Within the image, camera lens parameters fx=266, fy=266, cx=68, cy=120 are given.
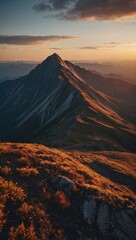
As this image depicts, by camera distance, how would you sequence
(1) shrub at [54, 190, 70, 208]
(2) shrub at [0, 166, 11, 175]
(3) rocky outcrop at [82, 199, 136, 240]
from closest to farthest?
(3) rocky outcrop at [82, 199, 136, 240]
(1) shrub at [54, 190, 70, 208]
(2) shrub at [0, 166, 11, 175]

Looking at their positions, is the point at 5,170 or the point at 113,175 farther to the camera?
the point at 113,175

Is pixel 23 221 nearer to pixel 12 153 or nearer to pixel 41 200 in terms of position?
pixel 41 200

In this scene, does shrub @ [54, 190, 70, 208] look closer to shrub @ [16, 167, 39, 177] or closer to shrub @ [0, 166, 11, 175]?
shrub @ [16, 167, 39, 177]

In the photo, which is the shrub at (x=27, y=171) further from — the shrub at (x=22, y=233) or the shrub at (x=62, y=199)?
the shrub at (x=22, y=233)

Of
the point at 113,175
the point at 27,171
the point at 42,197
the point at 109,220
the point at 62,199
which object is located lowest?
the point at 113,175

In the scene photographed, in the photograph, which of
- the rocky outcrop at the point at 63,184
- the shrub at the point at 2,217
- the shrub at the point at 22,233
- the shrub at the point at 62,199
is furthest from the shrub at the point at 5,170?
the shrub at the point at 22,233

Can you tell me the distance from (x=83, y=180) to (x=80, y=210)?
4592mm

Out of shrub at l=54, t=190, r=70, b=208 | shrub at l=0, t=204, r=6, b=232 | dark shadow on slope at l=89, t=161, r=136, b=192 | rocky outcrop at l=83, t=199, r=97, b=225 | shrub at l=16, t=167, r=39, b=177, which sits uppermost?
shrub at l=16, t=167, r=39, b=177

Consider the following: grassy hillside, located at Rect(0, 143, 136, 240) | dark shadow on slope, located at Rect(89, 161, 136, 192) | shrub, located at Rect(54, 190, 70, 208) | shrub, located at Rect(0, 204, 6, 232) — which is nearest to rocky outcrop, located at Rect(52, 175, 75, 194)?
grassy hillside, located at Rect(0, 143, 136, 240)

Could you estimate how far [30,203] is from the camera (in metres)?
16.5

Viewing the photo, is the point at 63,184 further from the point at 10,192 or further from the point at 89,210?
the point at 10,192

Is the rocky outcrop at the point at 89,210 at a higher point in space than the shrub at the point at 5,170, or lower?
lower

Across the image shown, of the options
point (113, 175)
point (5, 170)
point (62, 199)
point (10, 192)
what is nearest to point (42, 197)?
point (62, 199)

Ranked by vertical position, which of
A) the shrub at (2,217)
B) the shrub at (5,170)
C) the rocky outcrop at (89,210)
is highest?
the shrub at (5,170)
